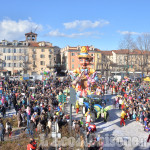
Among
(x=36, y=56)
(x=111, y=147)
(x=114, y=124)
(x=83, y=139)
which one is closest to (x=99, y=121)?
(x=114, y=124)

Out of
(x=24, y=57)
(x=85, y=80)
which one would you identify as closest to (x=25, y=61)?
(x=24, y=57)

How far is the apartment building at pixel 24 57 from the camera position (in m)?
58.2

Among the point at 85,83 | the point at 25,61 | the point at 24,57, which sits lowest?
the point at 85,83

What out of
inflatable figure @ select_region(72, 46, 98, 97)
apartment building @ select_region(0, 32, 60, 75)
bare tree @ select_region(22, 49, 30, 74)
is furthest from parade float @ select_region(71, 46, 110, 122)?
bare tree @ select_region(22, 49, 30, 74)

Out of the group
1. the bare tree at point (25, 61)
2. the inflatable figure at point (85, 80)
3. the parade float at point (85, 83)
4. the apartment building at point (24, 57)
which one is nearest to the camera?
the parade float at point (85, 83)

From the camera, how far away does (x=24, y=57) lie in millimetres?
59062

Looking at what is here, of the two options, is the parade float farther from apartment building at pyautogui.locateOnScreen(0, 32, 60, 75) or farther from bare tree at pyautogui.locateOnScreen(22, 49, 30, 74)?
bare tree at pyautogui.locateOnScreen(22, 49, 30, 74)

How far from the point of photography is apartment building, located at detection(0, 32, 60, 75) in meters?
58.2

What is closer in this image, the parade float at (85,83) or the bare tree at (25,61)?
the parade float at (85,83)

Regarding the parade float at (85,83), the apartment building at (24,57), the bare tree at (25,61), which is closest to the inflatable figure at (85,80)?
the parade float at (85,83)

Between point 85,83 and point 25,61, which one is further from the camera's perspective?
point 25,61

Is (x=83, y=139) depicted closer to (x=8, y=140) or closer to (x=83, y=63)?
(x=8, y=140)

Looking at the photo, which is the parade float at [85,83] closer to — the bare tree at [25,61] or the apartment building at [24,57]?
the apartment building at [24,57]

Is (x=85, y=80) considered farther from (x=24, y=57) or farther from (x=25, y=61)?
(x=24, y=57)
